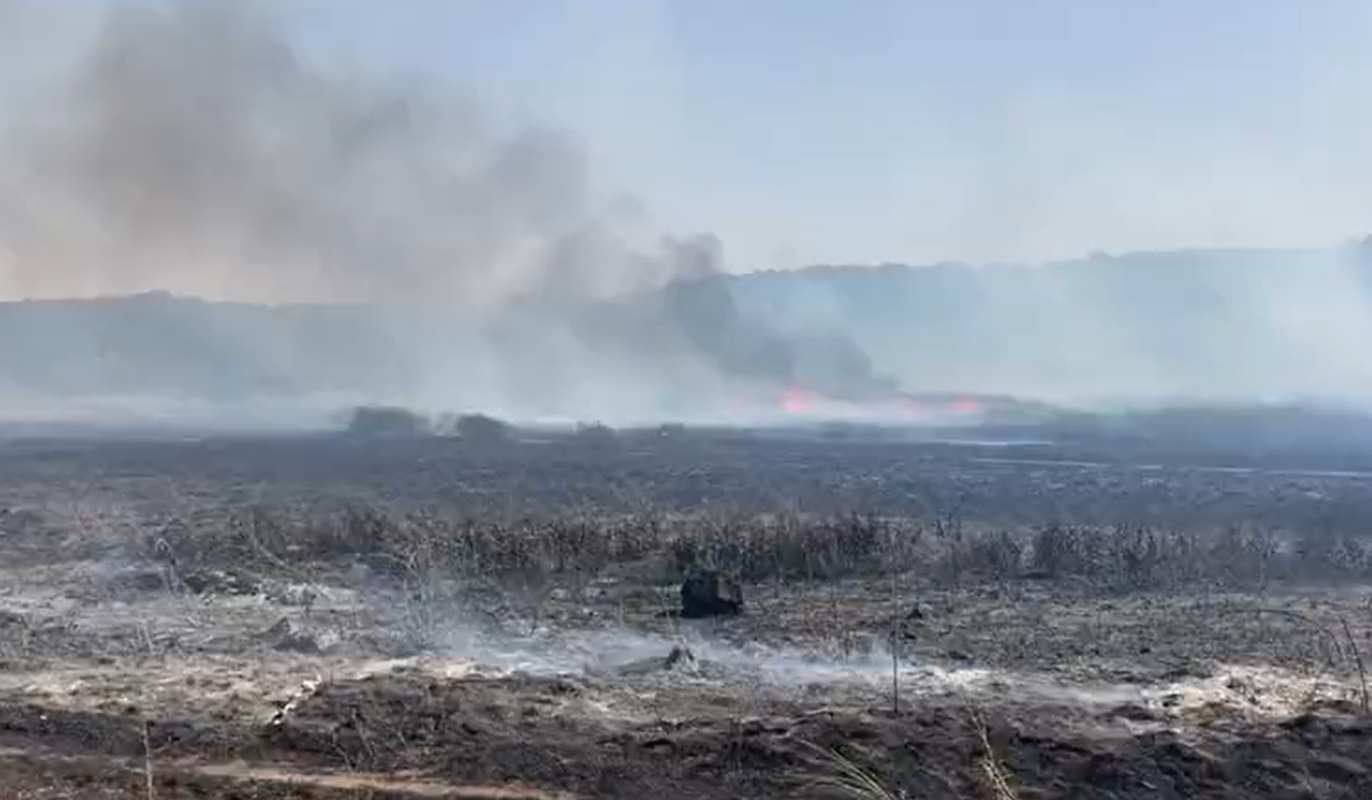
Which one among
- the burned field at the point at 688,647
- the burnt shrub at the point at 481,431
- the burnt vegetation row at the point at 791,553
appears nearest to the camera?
the burned field at the point at 688,647

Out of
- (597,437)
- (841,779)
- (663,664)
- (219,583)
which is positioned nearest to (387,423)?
(597,437)

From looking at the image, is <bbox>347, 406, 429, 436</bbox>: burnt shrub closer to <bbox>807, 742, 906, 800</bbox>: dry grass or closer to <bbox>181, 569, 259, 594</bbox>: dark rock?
<bbox>181, 569, 259, 594</bbox>: dark rock

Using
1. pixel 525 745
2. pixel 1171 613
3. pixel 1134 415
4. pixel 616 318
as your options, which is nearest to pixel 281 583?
pixel 525 745

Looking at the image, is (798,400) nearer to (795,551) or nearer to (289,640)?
(795,551)

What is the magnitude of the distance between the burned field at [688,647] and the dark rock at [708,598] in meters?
0.03

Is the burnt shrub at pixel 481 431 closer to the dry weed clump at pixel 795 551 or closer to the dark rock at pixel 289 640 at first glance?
the dry weed clump at pixel 795 551

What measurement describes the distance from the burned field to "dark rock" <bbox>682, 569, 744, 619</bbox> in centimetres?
3

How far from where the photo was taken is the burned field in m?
8.88

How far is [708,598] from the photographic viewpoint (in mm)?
14078

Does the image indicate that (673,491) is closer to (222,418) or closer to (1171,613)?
(1171,613)

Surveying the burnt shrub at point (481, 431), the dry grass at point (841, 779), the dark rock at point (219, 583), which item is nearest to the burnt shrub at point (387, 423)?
the burnt shrub at point (481, 431)

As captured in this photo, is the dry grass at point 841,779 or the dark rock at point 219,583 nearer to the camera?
the dry grass at point 841,779

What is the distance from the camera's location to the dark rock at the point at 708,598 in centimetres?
1404

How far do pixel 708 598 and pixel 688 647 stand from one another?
5.45 ft
